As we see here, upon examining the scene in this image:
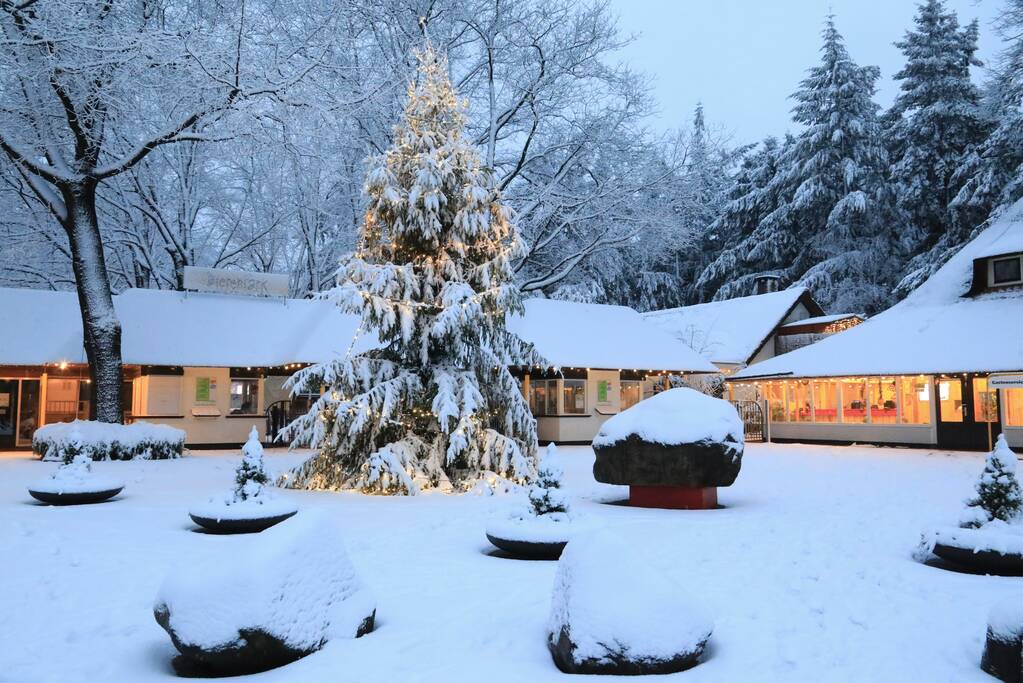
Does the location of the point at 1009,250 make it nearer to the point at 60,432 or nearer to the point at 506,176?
the point at 506,176

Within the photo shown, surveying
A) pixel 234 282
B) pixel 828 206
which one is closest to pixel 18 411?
pixel 234 282

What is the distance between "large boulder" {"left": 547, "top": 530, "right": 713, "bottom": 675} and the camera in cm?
522

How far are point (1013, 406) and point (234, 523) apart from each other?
936 inches

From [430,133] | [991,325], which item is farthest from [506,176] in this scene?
[991,325]

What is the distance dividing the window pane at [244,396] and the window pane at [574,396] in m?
10.1

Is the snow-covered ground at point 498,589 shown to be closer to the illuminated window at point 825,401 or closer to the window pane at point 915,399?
the window pane at point 915,399

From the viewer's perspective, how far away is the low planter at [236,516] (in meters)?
10.1

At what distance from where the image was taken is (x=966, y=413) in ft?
84.8

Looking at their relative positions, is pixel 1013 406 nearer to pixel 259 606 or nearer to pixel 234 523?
pixel 234 523

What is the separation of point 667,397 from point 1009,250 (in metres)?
18.9

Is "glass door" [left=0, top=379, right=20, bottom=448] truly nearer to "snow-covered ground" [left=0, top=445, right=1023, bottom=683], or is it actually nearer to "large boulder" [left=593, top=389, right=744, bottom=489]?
"snow-covered ground" [left=0, top=445, right=1023, bottom=683]

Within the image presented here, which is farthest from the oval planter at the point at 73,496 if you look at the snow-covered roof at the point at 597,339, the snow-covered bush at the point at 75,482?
the snow-covered roof at the point at 597,339

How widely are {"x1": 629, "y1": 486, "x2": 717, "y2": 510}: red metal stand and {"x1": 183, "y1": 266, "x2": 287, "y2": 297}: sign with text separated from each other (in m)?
18.7

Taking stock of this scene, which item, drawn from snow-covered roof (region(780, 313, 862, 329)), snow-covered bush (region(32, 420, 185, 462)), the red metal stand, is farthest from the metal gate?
snow-covered bush (region(32, 420, 185, 462))
